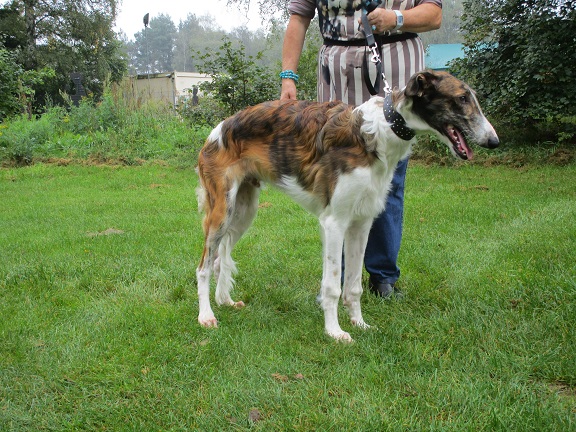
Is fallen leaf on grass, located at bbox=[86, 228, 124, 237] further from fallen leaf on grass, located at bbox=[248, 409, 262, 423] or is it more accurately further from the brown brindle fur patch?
fallen leaf on grass, located at bbox=[248, 409, 262, 423]

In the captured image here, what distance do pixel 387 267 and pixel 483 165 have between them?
24.1 feet

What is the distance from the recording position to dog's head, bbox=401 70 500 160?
3.21 m

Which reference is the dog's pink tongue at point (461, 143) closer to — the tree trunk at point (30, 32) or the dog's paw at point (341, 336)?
the dog's paw at point (341, 336)

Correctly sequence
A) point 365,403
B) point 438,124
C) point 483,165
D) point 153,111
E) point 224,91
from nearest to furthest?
point 365,403 → point 438,124 → point 483,165 → point 224,91 → point 153,111

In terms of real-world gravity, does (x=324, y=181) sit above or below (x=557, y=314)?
above

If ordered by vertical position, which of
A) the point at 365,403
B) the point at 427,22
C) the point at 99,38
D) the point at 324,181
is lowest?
the point at 365,403

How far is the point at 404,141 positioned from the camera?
3443 mm

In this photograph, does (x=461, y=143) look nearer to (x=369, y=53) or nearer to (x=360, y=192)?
(x=360, y=192)

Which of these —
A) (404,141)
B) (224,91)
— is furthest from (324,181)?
(224,91)

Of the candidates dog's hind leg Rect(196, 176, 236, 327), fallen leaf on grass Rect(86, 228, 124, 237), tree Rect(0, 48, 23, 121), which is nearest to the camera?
dog's hind leg Rect(196, 176, 236, 327)

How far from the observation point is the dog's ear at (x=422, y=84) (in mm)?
3219

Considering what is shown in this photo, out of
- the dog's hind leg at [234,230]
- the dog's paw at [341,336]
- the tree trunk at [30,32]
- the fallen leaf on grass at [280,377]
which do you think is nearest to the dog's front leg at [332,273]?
the dog's paw at [341,336]

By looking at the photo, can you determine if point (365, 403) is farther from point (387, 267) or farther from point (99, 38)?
point (99, 38)

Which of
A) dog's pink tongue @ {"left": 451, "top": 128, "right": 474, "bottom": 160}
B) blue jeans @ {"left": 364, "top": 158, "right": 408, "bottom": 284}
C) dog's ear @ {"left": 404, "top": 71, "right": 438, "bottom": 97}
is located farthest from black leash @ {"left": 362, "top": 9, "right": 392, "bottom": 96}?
blue jeans @ {"left": 364, "top": 158, "right": 408, "bottom": 284}
